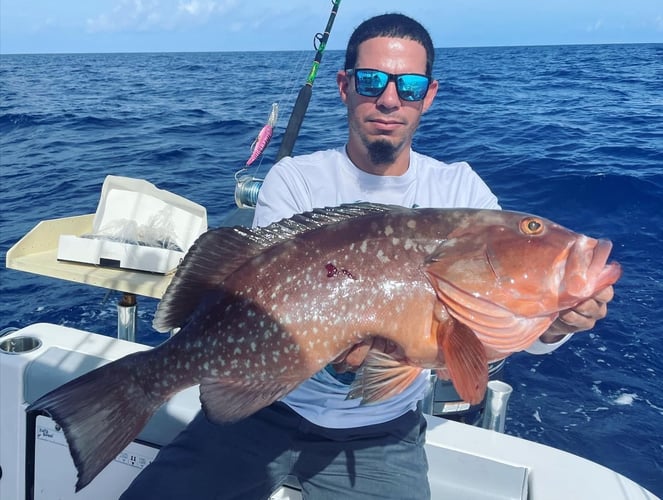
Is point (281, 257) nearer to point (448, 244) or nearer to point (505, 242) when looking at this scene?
point (448, 244)

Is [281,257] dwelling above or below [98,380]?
above

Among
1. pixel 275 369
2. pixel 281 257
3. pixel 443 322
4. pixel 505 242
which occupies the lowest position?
pixel 275 369

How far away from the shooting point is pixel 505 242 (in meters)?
2.04

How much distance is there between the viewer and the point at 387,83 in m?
2.81

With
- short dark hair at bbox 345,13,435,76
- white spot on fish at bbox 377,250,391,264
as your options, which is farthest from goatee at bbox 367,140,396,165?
white spot on fish at bbox 377,250,391,264

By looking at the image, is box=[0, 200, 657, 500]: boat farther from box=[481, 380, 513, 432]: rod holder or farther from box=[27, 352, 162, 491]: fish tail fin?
box=[27, 352, 162, 491]: fish tail fin

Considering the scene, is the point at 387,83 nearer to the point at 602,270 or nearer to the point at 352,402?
the point at 602,270

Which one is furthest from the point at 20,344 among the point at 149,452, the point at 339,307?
the point at 339,307

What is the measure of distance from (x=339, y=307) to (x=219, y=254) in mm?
529

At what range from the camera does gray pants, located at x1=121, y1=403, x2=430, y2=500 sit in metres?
2.59

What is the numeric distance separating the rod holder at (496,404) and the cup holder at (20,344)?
263 centimetres

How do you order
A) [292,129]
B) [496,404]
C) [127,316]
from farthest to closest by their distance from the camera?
[292,129] < [127,316] < [496,404]

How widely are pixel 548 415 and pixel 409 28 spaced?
3845 millimetres

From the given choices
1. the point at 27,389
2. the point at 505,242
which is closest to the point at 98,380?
the point at 27,389
